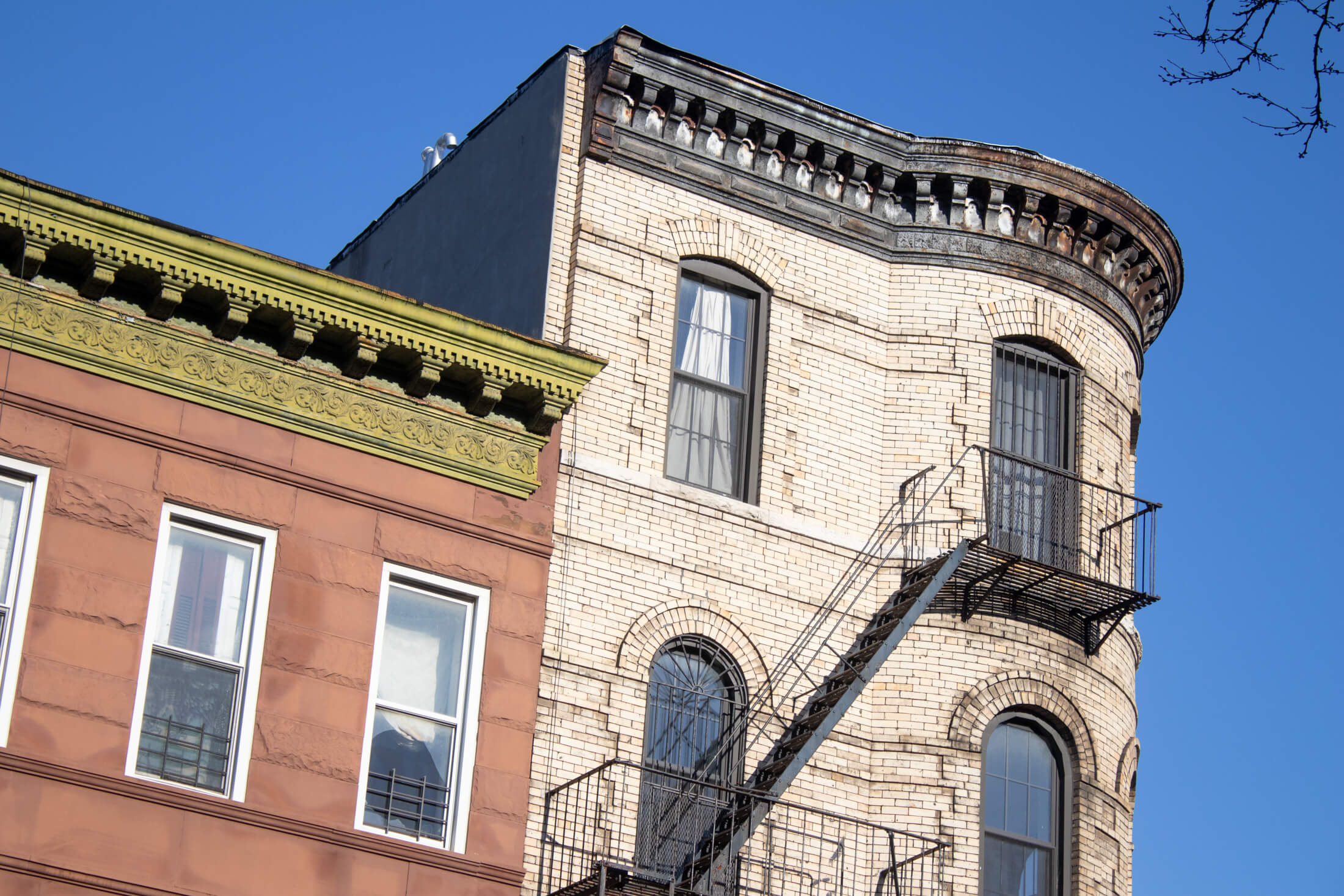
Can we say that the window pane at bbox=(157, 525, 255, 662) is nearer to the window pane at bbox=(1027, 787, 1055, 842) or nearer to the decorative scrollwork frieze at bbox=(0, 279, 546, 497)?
the decorative scrollwork frieze at bbox=(0, 279, 546, 497)

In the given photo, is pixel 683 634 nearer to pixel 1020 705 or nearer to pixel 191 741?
pixel 1020 705

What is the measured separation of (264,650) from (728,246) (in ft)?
22.9

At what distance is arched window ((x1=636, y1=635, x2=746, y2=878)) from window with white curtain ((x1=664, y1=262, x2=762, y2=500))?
6.10ft

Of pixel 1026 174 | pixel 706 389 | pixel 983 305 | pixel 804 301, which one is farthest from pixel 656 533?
pixel 1026 174

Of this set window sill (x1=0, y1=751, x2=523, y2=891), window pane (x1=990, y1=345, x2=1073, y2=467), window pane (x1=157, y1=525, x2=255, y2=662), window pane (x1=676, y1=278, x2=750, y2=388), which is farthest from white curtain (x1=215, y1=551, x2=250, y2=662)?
window pane (x1=990, y1=345, x2=1073, y2=467)

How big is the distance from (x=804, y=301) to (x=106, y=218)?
765 centimetres

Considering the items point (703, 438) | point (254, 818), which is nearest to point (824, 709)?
point (703, 438)

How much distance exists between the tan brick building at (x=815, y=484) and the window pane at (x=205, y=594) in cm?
310

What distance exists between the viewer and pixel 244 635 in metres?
15.8

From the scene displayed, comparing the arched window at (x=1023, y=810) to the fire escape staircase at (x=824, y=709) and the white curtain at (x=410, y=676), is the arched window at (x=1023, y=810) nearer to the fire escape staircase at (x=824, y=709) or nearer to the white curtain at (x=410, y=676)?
the fire escape staircase at (x=824, y=709)

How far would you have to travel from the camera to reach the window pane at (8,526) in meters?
14.8

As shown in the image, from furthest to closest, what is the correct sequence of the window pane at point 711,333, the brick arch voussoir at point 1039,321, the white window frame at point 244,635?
the brick arch voussoir at point 1039,321 < the window pane at point 711,333 < the white window frame at point 244,635

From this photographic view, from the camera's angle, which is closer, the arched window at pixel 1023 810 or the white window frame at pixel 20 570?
the white window frame at pixel 20 570

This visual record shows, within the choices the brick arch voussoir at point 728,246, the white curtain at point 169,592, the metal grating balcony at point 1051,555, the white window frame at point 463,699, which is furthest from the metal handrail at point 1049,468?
the white curtain at point 169,592
